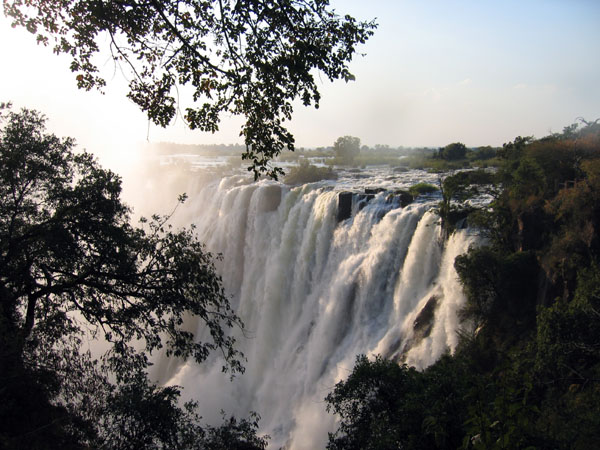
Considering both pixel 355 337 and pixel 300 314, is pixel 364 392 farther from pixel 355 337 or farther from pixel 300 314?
pixel 300 314

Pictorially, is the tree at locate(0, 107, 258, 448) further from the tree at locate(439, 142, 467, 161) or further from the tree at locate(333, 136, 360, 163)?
the tree at locate(333, 136, 360, 163)

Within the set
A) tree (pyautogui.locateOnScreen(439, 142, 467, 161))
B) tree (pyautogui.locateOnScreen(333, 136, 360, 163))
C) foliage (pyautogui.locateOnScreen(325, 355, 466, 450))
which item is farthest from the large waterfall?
tree (pyautogui.locateOnScreen(333, 136, 360, 163))

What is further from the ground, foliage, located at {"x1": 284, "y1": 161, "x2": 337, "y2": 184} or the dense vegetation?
foliage, located at {"x1": 284, "y1": 161, "x2": 337, "y2": 184}

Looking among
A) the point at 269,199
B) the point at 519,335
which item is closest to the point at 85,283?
the point at 519,335

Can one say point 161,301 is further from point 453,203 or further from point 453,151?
point 453,151

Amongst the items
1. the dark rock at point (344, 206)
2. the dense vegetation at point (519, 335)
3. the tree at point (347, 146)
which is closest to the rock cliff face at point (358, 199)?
the dark rock at point (344, 206)

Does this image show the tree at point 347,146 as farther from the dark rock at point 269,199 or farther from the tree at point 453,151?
the dark rock at point 269,199
